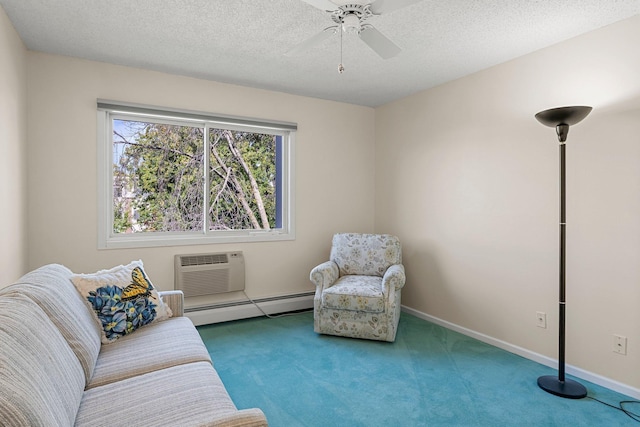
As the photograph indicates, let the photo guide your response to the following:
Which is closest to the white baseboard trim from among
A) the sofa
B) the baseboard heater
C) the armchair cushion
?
the armchair cushion

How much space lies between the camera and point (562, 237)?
8.04 feet

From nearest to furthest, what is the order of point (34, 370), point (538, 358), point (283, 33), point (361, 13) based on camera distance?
point (34, 370)
point (361, 13)
point (283, 33)
point (538, 358)

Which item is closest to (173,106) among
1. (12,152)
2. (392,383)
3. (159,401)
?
(12,152)

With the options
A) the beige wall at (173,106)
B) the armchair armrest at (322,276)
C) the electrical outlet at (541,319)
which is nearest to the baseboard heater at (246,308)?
the beige wall at (173,106)

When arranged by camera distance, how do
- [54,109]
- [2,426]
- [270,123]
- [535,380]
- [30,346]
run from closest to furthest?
[2,426], [30,346], [535,380], [54,109], [270,123]

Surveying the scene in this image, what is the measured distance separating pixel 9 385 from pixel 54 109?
2803 mm

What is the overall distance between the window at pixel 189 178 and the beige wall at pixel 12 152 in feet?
1.75

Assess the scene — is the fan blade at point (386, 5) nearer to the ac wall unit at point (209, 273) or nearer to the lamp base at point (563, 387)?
the lamp base at point (563, 387)

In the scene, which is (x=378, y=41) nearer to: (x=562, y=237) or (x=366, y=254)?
(x=562, y=237)

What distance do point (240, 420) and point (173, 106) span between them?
9.93ft

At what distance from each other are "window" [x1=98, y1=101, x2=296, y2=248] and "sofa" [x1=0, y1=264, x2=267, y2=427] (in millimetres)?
1454

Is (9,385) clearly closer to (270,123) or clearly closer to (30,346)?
(30,346)

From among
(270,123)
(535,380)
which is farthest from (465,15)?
(535,380)

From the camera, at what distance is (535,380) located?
2.52 m
